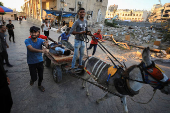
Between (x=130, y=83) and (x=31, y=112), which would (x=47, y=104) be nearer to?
(x=31, y=112)

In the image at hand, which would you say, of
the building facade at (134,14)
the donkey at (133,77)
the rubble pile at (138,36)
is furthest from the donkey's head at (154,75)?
the building facade at (134,14)

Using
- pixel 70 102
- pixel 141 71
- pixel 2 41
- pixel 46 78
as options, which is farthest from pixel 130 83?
pixel 2 41

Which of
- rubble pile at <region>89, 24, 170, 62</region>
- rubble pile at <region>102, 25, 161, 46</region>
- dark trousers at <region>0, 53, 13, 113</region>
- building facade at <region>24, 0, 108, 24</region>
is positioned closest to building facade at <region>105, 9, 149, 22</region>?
building facade at <region>24, 0, 108, 24</region>

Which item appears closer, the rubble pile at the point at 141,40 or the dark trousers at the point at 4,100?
the dark trousers at the point at 4,100

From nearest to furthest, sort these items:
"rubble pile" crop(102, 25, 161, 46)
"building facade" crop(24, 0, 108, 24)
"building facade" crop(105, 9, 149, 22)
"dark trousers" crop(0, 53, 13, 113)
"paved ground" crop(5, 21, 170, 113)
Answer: "dark trousers" crop(0, 53, 13, 113)
"paved ground" crop(5, 21, 170, 113)
"rubble pile" crop(102, 25, 161, 46)
"building facade" crop(24, 0, 108, 24)
"building facade" crop(105, 9, 149, 22)

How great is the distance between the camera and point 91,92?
140 inches

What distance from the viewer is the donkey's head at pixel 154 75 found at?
173 cm

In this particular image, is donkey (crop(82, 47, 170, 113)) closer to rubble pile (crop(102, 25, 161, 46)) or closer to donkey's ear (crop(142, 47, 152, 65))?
donkey's ear (crop(142, 47, 152, 65))

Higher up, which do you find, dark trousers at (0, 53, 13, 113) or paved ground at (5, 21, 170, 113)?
dark trousers at (0, 53, 13, 113)

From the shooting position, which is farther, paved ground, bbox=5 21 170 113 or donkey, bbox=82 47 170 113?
paved ground, bbox=5 21 170 113

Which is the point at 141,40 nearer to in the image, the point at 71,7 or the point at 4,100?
the point at 4,100

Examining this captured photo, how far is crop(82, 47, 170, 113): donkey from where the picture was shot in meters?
1.75

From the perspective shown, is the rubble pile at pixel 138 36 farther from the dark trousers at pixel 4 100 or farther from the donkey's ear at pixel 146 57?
the dark trousers at pixel 4 100

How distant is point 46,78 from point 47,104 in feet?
4.80
